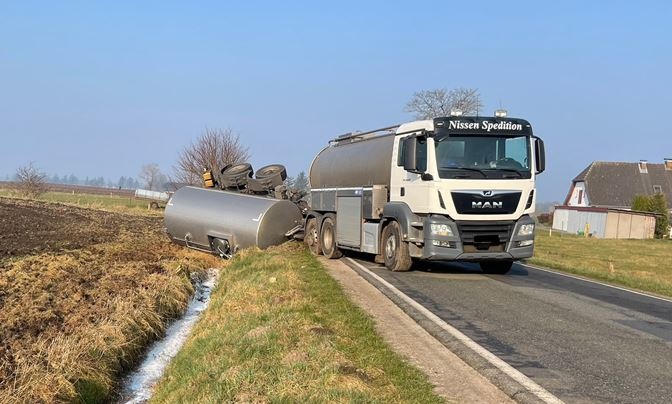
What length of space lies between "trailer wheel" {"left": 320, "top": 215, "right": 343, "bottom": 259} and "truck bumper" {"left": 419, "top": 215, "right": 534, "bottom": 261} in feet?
14.7

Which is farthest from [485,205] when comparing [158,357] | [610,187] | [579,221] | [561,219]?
[610,187]

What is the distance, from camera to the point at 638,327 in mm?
8352

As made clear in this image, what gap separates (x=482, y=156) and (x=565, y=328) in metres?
5.05

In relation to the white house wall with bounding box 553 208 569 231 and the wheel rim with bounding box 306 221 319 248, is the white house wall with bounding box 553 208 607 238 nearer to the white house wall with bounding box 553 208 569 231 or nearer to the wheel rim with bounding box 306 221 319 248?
the white house wall with bounding box 553 208 569 231

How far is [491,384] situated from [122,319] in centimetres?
623

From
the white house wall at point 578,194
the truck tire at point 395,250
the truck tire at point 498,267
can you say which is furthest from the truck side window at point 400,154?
the white house wall at point 578,194

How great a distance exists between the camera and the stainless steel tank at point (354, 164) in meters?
14.3

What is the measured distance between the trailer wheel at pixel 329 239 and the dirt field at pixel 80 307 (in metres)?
3.41

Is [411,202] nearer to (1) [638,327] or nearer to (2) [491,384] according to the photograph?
(1) [638,327]

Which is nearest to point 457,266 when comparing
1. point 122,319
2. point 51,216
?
point 122,319

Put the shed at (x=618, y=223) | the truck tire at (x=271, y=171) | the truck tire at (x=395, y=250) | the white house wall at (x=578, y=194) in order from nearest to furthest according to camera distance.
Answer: the truck tire at (x=395, y=250) → the truck tire at (x=271, y=171) → the shed at (x=618, y=223) → the white house wall at (x=578, y=194)

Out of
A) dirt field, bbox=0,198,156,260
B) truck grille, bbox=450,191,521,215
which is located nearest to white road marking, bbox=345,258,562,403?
truck grille, bbox=450,191,521,215

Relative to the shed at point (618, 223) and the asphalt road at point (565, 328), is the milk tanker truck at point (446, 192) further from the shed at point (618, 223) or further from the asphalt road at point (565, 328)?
the shed at point (618, 223)

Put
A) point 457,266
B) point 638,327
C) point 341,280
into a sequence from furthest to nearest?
point 457,266, point 341,280, point 638,327
